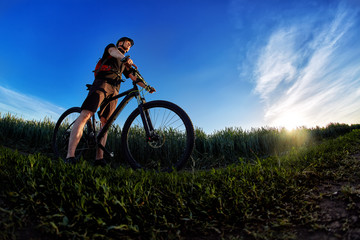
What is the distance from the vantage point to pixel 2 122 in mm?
6582

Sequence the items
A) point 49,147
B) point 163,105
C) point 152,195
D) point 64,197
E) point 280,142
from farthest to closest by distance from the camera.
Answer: point 280,142, point 49,147, point 163,105, point 152,195, point 64,197

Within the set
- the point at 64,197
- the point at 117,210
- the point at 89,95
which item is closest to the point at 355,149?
the point at 117,210

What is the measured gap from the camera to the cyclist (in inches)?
139

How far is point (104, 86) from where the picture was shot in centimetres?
367

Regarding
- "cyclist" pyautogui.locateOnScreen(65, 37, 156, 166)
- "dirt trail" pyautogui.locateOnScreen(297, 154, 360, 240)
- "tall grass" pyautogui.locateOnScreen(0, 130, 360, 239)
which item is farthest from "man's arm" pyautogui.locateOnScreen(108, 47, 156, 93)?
"dirt trail" pyautogui.locateOnScreen(297, 154, 360, 240)

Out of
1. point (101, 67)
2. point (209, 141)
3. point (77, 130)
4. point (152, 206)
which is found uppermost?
point (101, 67)

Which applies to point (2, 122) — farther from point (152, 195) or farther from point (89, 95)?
point (152, 195)

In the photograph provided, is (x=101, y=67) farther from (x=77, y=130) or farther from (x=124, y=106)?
(x=77, y=130)

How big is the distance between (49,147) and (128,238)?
5.28 metres

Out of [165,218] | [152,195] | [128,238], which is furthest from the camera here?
[152,195]

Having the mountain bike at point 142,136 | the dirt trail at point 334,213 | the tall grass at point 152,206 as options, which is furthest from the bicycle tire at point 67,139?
the dirt trail at point 334,213

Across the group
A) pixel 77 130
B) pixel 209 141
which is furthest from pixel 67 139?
pixel 209 141

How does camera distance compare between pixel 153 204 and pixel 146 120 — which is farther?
pixel 146 120

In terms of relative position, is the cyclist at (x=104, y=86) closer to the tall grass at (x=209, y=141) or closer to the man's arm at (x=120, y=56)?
the man's arm at (x=120, y=56)
